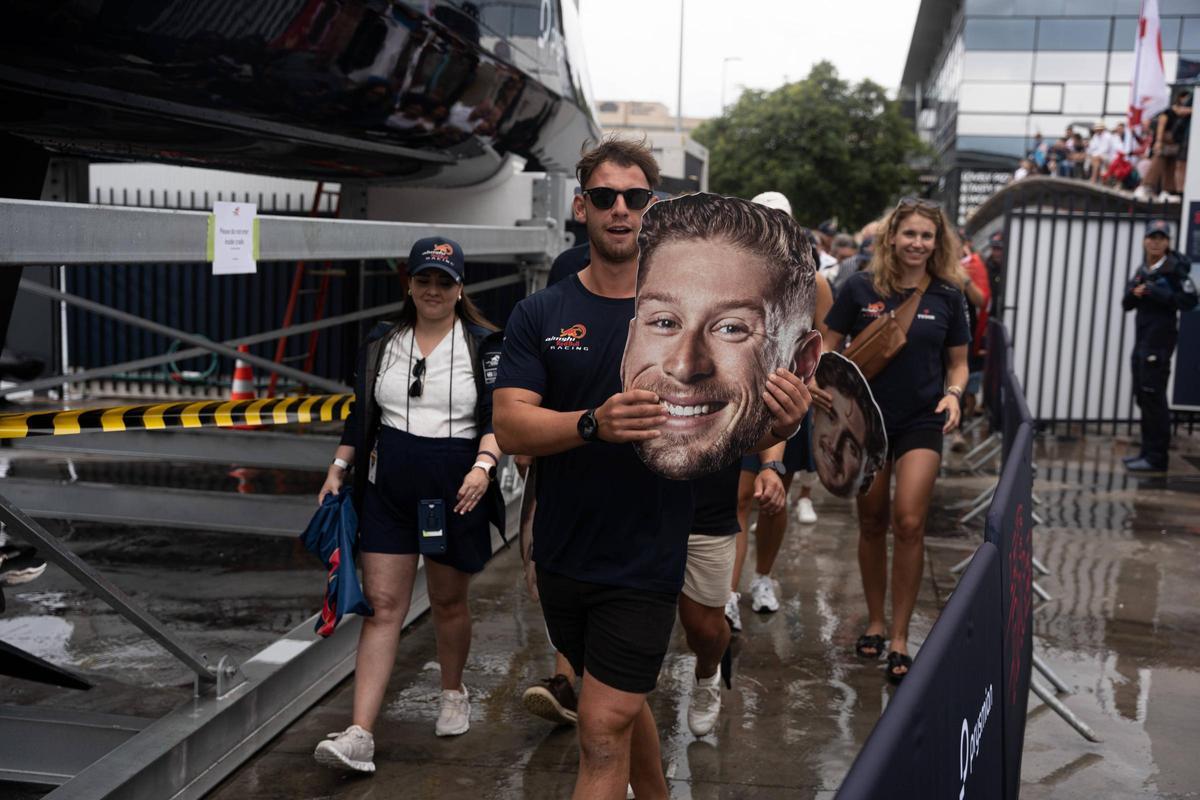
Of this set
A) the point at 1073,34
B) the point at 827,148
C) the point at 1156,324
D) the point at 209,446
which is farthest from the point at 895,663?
the point at 827,148

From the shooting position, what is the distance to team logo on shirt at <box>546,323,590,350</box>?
10.1 ft

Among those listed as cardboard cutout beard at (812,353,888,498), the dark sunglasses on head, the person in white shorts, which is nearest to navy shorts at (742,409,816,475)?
cardboard cutout beard at (812,353,888,498)

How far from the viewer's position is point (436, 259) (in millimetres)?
4230

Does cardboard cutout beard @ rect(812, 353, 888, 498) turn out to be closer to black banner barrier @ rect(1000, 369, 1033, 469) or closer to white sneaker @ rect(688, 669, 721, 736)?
black banner barrier @ rect(1000, 369, 1033, 469)

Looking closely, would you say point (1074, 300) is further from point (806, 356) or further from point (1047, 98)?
point (1047, 98)

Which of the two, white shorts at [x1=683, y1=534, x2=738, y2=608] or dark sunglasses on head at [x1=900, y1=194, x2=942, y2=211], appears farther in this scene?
dark sunglasses on head at [x1=900, y1=194, x2=942, y2=211]

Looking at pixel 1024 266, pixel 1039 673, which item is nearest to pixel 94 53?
pixel 1039 673

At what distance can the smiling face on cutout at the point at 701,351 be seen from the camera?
111 inches

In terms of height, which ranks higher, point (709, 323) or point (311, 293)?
point (709, 323)

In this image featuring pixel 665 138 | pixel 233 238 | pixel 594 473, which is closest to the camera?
pixel 594 473

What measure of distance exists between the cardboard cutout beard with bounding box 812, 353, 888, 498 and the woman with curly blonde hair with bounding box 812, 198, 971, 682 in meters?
0.07

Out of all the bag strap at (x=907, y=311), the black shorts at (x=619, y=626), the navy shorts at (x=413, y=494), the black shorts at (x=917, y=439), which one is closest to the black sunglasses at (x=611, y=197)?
the black shorts at (x=619, y=626)

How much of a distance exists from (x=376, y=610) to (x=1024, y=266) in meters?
9.78

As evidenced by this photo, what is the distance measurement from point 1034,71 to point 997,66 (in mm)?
1213
